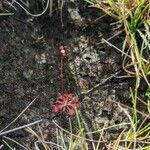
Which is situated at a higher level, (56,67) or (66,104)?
(56,67)

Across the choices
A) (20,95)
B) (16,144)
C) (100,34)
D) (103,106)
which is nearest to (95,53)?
(100,34)

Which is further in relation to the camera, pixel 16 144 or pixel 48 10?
pixel 48 10

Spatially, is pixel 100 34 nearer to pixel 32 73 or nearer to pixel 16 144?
pixel 32 73
